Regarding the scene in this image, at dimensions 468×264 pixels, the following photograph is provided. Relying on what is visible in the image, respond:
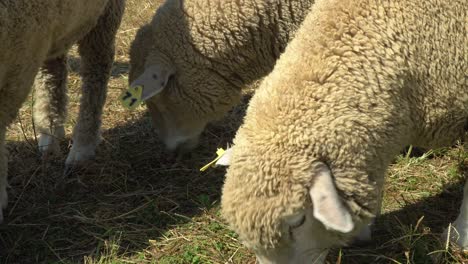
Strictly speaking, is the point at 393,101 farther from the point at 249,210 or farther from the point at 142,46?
the point at 142,46

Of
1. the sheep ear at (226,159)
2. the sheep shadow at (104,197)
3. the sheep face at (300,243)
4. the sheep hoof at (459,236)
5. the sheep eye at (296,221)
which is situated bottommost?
the sheep shadow at (104,197)

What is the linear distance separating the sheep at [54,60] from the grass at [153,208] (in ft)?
0.59

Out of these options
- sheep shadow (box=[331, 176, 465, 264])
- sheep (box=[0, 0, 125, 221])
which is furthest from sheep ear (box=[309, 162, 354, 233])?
sheep (box=[0, 0, 125, 221])

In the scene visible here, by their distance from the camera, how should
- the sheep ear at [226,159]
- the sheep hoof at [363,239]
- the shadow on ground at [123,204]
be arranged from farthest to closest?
the shadow on ground at [123,204]
the sheep hoof at [363,239]
the sheep ear at [226,159]

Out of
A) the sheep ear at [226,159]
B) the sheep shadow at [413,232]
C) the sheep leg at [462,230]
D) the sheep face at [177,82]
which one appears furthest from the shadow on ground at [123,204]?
the sheep ear at [226,159]

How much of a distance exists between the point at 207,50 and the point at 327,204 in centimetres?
171

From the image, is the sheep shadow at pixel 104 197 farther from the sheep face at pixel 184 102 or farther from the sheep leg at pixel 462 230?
the sheep leg at pixel 462 230

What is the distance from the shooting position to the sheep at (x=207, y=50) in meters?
4.03

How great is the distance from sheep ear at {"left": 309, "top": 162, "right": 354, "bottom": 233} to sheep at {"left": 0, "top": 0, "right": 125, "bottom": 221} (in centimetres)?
165

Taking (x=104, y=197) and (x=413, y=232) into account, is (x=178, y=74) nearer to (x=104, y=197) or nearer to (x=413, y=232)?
(x=104, y=197)

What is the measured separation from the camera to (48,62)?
4730 mm

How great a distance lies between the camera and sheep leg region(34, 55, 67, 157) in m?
4.75

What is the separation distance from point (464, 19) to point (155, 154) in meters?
2.41

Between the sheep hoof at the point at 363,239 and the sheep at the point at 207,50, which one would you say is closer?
the sheep hoof at the point at 363,239
